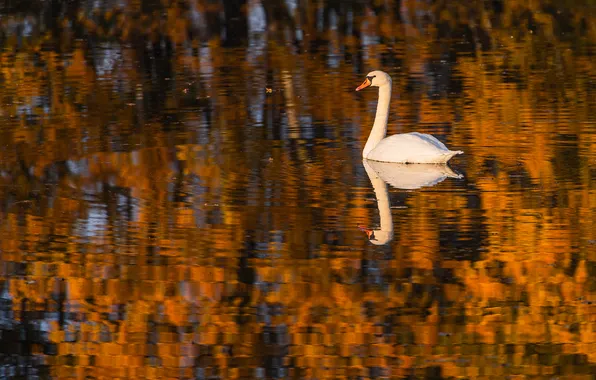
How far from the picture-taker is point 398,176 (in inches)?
541

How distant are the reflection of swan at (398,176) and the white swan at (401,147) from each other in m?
0.07

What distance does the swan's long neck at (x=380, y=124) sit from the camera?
578 inches

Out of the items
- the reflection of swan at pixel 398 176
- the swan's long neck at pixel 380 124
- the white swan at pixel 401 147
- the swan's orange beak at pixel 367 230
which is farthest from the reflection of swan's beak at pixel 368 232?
the swan's long neck at pixel 380 124

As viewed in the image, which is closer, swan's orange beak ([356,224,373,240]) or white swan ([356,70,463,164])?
swan's orange beak ([356,224,373,240])

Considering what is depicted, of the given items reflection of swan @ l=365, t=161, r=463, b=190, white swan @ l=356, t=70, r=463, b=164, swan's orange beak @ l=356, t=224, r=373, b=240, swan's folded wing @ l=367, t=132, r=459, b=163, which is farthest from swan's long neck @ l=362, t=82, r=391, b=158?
swan's orange beak @ l=356, t=224, r=373, b=240

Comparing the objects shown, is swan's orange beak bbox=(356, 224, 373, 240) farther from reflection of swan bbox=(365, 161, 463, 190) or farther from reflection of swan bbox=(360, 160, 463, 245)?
reflection of swan bbox=(365, 161, 463, 190)

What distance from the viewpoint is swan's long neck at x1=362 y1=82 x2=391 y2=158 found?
48.2ft

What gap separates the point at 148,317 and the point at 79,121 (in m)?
7.98

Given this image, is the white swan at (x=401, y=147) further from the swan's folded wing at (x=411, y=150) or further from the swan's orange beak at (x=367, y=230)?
the swan's orange beak at (x=367, y=230)

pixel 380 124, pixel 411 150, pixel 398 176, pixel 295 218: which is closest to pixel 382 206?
pixel 295 218

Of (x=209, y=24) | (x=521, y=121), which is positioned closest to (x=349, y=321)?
(x=521, y=121)

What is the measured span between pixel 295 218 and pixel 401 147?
2.47m

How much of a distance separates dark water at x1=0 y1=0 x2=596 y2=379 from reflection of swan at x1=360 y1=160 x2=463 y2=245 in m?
0.05

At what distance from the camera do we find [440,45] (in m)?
23.6
